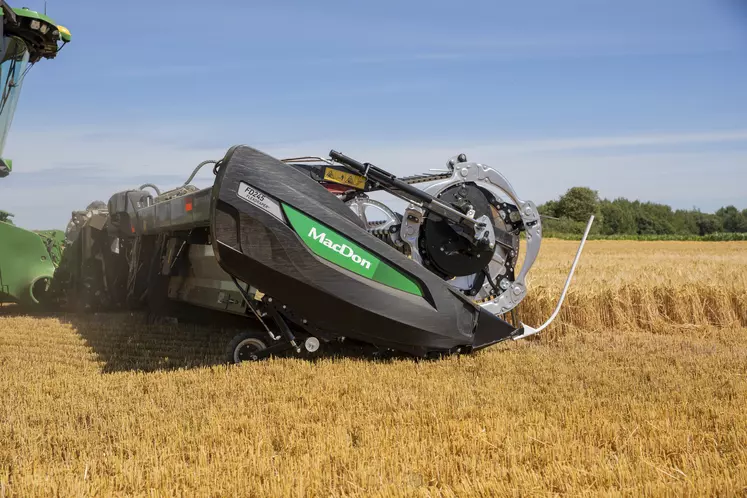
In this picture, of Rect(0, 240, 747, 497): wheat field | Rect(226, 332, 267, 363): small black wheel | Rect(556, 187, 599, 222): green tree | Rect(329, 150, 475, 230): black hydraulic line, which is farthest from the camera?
Rect(556, 187, 599, 222): green tree

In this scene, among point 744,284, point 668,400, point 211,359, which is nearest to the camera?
point 668,400

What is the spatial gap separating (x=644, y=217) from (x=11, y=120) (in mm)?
58533

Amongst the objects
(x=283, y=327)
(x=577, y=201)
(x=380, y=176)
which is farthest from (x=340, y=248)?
(x=577, y=201)

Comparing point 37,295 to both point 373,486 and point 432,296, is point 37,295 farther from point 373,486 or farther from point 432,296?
point 373,486

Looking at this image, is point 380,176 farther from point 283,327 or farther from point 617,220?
point 617,220

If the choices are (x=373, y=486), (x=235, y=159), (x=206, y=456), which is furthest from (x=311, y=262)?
(x=373, y=486)

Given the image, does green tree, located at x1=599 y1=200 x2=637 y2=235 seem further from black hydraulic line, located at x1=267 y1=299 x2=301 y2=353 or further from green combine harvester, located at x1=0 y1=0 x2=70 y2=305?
black hydraulic line, located at x1=267 y1=299 x2=301 y2=353

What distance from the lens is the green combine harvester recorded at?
8859 millimetres

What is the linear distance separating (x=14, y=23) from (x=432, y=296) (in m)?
6.48

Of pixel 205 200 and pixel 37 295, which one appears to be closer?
pixel 205 200

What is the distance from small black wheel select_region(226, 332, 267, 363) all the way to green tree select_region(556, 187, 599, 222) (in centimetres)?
5876

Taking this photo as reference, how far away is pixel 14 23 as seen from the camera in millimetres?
8680

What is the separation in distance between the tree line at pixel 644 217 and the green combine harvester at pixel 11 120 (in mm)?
50789

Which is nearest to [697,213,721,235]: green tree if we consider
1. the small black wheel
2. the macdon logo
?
the macdon logo
